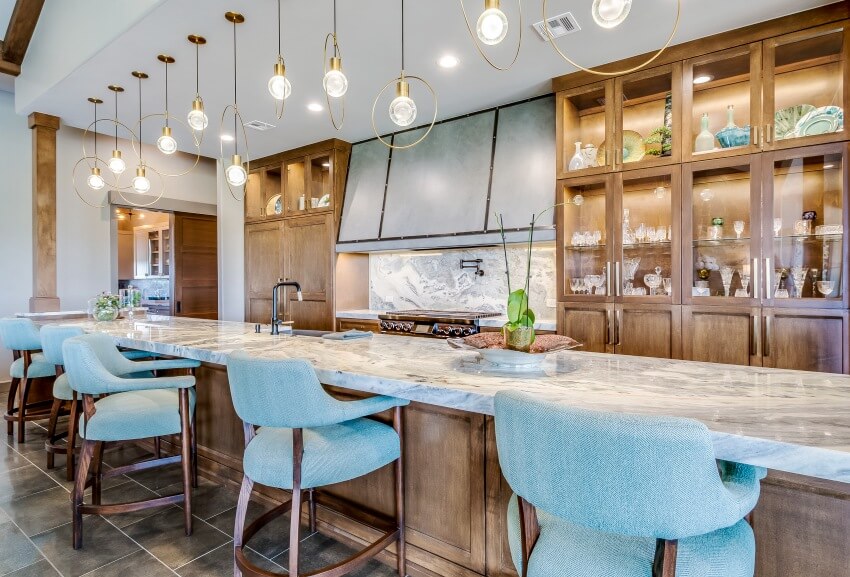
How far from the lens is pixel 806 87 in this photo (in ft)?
9.11

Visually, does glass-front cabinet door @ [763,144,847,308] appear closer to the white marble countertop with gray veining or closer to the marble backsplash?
the white marble countertop with gray veining

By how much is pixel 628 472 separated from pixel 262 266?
5438 mm

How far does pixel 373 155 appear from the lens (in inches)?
197

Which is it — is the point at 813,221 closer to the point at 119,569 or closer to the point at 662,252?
the point at 662,252

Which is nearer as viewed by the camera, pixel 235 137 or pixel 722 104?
pixel 722 104

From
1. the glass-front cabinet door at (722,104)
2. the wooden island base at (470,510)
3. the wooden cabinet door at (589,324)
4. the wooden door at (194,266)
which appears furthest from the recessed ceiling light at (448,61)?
the wooden door at (194,266)

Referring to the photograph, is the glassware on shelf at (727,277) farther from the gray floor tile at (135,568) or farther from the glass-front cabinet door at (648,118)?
the gray floor tile at (135,568)

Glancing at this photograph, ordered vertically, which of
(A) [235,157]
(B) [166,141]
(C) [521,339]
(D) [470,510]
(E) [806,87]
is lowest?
(D) [470,510]

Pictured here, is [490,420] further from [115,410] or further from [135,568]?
[115,410]

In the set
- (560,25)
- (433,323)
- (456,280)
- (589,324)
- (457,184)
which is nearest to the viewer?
(560,25)

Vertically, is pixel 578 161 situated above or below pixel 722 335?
above

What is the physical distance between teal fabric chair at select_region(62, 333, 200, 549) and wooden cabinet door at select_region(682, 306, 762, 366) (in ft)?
9.65

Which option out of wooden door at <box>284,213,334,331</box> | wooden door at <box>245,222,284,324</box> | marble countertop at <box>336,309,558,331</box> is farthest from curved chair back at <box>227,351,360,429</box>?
wooden door at <box>245,222,284,324</box>

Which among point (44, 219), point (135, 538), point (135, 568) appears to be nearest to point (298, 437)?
point (135, 568)
